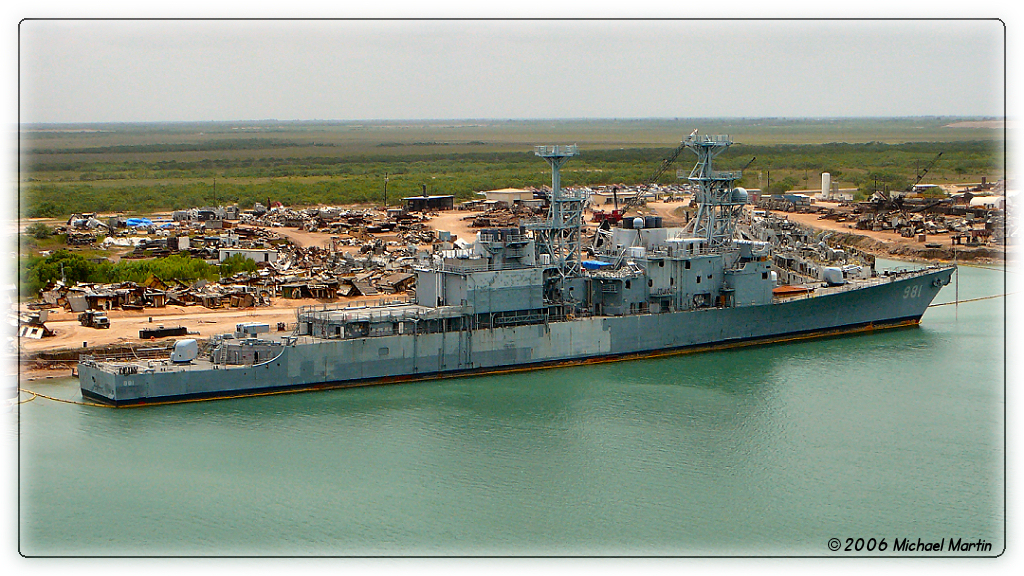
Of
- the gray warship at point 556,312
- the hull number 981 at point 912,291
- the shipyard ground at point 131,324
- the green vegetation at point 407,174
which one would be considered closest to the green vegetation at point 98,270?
the shipyard ground at point 131,324

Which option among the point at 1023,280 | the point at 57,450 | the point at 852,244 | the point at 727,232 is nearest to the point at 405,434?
the point at 57,450

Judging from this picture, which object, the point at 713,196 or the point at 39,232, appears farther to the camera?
the point at 39,232

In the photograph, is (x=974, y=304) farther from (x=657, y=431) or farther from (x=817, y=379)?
(x=657, y=431)

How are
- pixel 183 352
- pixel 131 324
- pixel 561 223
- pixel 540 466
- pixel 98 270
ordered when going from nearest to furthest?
pixel 540 466, pixel 183 352, pixel 561 223, pixel 131 324, pixel 98 270

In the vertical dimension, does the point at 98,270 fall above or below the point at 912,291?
above

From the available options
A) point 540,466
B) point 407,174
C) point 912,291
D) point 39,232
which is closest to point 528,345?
point 540,466

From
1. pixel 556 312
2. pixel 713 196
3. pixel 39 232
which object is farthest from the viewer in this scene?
pixel 39 232

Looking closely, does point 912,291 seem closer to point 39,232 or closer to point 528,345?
point 528,345

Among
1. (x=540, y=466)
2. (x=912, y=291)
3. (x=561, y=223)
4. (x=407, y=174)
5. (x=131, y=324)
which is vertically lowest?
(x=540, y=466)
